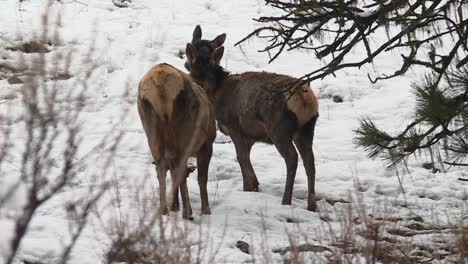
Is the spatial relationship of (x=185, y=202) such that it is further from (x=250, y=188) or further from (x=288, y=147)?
(x=250, y=188)

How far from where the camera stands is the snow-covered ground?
6.38 meters

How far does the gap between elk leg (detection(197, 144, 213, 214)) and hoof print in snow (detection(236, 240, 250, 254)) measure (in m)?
1.23

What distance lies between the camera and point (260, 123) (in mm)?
9469

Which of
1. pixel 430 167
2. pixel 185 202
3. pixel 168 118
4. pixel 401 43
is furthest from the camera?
pixel 430 167

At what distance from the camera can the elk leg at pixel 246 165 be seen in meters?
9.46

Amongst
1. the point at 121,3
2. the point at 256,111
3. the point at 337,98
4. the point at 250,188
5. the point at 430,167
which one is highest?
the point at 121,3

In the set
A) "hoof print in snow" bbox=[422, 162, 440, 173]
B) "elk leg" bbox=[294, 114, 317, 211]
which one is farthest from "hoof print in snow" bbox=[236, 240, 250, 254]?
"hoof print in snow" bbox=[422, 162, 440, 173]

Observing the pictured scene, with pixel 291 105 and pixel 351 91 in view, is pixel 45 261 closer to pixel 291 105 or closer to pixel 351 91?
pixel 291 105

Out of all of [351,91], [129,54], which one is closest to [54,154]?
[129,54]

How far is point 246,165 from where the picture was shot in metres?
9.62

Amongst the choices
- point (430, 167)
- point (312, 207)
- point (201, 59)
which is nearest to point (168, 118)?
point (312, 207)

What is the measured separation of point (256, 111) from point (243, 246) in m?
3.21

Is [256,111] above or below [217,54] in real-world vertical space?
below

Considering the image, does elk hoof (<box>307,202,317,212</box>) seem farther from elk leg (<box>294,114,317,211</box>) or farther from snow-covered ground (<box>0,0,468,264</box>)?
elk leg (<box>294,114,317,211</box>)
